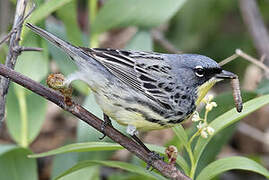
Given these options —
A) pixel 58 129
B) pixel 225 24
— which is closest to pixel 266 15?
pixel 225 24

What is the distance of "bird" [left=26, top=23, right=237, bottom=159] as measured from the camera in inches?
128

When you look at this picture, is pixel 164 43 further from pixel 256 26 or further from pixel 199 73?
pixel 199 73

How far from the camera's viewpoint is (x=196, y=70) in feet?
11.2

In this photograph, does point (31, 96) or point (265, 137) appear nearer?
point (31, 96)

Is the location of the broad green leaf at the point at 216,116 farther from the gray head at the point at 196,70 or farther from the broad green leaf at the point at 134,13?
the broad green leaf at the point at 134,13

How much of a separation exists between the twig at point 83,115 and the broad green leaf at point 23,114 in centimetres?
A: 129

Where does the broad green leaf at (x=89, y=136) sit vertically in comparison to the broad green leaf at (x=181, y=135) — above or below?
above

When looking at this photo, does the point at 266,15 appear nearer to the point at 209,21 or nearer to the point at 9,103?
the point at 209,21

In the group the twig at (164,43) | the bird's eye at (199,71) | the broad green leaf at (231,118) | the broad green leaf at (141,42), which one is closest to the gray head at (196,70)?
the bird's eye at (199,71)

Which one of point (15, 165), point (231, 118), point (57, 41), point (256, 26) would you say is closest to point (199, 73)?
point (231, 118)

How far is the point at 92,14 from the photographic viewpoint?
4805mm

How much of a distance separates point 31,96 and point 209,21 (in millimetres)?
2841

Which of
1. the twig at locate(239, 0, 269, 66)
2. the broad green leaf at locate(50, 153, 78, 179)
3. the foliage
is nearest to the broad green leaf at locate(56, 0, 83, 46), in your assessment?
the foliage

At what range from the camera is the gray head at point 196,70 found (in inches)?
131
